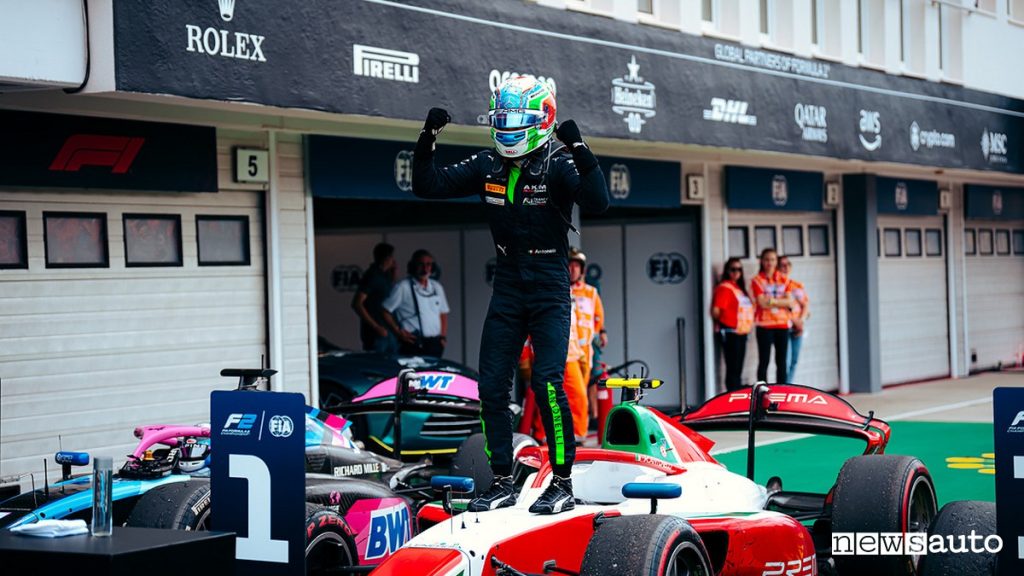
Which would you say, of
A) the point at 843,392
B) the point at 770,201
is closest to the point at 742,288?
the point at 770,201

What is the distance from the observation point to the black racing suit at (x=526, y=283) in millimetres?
6070

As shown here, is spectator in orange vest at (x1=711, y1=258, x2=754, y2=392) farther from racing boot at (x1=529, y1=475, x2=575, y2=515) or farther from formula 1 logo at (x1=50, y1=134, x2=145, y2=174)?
racing boot at (x1=529, y1=475, x2=575, y2=515)

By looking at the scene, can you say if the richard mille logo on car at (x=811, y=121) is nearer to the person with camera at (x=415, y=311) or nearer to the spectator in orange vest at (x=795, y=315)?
the spectator in orange vest at (x=795, y=315)

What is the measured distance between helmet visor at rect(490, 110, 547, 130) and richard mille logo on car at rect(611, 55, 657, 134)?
7.36 meters

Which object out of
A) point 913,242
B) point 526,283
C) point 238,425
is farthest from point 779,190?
point 238,425

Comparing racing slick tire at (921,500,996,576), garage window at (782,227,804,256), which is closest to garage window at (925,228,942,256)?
garage window at (782,227,804,256)

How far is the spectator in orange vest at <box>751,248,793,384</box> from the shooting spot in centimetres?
1722

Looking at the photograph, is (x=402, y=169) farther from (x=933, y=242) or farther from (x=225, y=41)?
(x=933, y=242)

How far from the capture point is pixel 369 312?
1488 cm

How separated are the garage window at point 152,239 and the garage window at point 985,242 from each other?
16.9m

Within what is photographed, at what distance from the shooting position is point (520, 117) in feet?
19.8

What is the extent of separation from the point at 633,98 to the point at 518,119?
25.5ft
